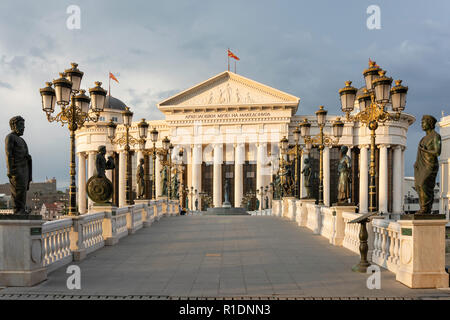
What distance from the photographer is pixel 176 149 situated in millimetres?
72312

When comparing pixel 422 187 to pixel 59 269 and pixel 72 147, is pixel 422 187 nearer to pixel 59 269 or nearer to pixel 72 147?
pixel 59 269

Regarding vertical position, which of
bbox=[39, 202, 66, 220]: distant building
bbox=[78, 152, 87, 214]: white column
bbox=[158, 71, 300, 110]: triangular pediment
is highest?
bbox=[158, 71, 300, 110]: triangular pediment

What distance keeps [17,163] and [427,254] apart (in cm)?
896

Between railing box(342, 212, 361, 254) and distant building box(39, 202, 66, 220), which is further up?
railing box(342, 212, 361, 254)

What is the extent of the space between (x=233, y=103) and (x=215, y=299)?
63811mm

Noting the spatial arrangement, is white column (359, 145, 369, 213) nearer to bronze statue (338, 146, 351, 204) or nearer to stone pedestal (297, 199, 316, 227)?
stone pedestal (297, 199, 316, 227)

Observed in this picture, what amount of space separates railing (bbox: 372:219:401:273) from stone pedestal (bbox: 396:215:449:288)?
34.6 inches

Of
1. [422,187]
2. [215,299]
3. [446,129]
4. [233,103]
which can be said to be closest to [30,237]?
[215,299]

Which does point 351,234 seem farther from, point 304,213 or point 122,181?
point 122,181

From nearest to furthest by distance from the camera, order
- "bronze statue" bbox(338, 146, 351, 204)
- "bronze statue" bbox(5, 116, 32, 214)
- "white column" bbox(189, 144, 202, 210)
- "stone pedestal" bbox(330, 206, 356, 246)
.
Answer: "bronze statue" bbox(5, 116, 32, 214)
"stone pedestal" bbox(330, 206, 356, 246)
"bronze statue" bbox(338, 146, 351, 204)
"white column" bbox(189, 144, 202, 210)

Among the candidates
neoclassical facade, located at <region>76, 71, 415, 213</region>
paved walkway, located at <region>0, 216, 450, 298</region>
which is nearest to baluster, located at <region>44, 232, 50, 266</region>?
paved walkway, located at <region>0, 216, 450, 298</region>

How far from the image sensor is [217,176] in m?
70.5

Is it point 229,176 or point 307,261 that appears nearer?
point 307,261

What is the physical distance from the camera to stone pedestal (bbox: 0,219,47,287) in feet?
29.0
